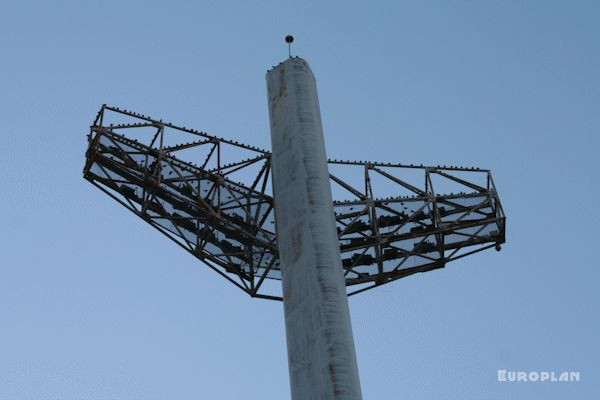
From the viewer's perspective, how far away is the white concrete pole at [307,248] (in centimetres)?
2845

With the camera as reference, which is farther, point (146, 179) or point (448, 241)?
point (448, 241)

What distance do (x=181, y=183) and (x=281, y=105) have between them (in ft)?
21.9

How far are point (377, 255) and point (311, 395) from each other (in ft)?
47.5

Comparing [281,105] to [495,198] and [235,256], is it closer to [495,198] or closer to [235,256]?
[235,256]

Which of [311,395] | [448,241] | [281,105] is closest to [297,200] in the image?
[281,105]

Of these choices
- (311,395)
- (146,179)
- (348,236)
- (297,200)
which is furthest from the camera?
(348,236)

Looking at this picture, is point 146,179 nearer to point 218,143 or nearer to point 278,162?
point 218,143

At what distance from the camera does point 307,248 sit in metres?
31.2

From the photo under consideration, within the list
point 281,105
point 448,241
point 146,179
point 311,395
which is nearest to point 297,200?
point 281,105

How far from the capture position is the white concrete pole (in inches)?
1120

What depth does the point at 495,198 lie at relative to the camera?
142ft

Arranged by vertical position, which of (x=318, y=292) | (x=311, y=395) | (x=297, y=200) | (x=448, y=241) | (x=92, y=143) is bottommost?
(x=311, y=395)

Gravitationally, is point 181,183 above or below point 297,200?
above

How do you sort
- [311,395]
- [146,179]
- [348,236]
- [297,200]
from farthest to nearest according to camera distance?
[348,236] → [146,179] → [297,200] → [311,395]
